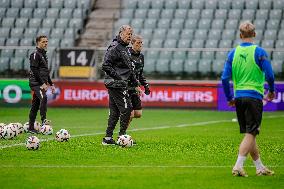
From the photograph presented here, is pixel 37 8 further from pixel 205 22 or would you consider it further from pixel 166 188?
pixel 166 188

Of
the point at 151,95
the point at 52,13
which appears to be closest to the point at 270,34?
the point at 151,95

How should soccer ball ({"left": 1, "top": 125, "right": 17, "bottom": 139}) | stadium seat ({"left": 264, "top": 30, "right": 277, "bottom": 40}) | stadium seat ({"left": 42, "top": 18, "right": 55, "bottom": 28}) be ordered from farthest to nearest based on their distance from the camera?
1. stadium seat ({"left": 42, "top": 18, "right": 55, "bottom": 28})
2. stadium seat ({"left": 264, "top": 30, "right": 277, "bottom": 40})
3. soccer ball ({"left": 1, "top": 125, "right": 17, "bottom": 139})

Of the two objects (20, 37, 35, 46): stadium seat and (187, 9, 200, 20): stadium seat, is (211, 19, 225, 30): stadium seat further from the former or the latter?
(20, 37, 35, 46): stadium seat


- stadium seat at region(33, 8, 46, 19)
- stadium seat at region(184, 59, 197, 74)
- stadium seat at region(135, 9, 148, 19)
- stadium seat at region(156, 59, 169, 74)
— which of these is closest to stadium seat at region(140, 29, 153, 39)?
stadium seat at region(135, 9, 148, 19)

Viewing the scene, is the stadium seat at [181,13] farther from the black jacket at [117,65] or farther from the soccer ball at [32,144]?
the soccer ball at [32,144]

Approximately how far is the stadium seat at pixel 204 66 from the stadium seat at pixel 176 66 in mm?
628

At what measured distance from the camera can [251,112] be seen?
11.5 meters

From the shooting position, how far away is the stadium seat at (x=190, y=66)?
2942cm

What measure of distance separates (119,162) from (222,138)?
5.36 meters

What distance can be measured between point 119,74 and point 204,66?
45.7 feet

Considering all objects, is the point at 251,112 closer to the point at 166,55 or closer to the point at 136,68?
the point at 136,68

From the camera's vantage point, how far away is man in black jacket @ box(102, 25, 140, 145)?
15.5 m

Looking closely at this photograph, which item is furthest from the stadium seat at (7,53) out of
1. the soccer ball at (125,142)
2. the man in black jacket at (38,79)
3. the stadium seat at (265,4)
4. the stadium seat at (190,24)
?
the soccer ball at (125,142)

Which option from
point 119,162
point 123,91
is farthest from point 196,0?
point 119,162
